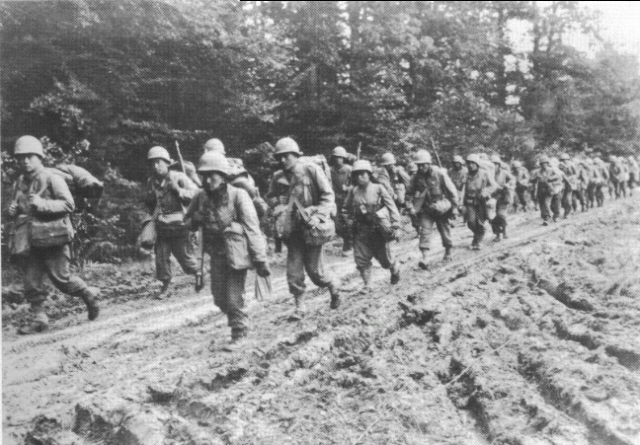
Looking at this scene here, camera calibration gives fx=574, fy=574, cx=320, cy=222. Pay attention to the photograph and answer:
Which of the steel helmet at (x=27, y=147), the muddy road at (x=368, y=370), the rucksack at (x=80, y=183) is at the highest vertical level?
the steel helmet at (x=27, y=147)

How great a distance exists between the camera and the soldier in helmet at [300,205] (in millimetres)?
7125

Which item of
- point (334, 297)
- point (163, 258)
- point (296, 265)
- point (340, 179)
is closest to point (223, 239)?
point (296, 265)

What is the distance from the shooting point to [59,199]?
7020 millimetres

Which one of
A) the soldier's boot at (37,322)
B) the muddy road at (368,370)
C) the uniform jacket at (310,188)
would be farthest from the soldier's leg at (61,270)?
the uniform jacket at (310,188)

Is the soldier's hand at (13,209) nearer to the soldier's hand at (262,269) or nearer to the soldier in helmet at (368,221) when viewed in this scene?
the soldier's hand at (262,269)

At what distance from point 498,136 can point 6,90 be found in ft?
38.5

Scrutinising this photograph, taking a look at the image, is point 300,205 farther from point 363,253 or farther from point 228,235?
point 363,253

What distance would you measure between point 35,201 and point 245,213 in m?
2.71

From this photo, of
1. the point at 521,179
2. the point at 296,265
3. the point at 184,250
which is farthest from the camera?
the point at 521,179

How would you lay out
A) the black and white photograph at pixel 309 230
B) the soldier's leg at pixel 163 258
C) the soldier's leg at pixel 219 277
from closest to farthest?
the black and white photograph at pixel 309 230 < the soldier's leg at pixel 219 277 < the soldier's leg at pixel 163 258

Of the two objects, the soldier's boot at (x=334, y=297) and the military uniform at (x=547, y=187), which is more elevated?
the military uniform at (x=547, y=187)

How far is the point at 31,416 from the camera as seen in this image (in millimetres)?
4824

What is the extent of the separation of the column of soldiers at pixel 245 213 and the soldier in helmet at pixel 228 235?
0.04 feet

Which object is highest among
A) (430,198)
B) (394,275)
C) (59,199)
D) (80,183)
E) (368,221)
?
(80,183)
